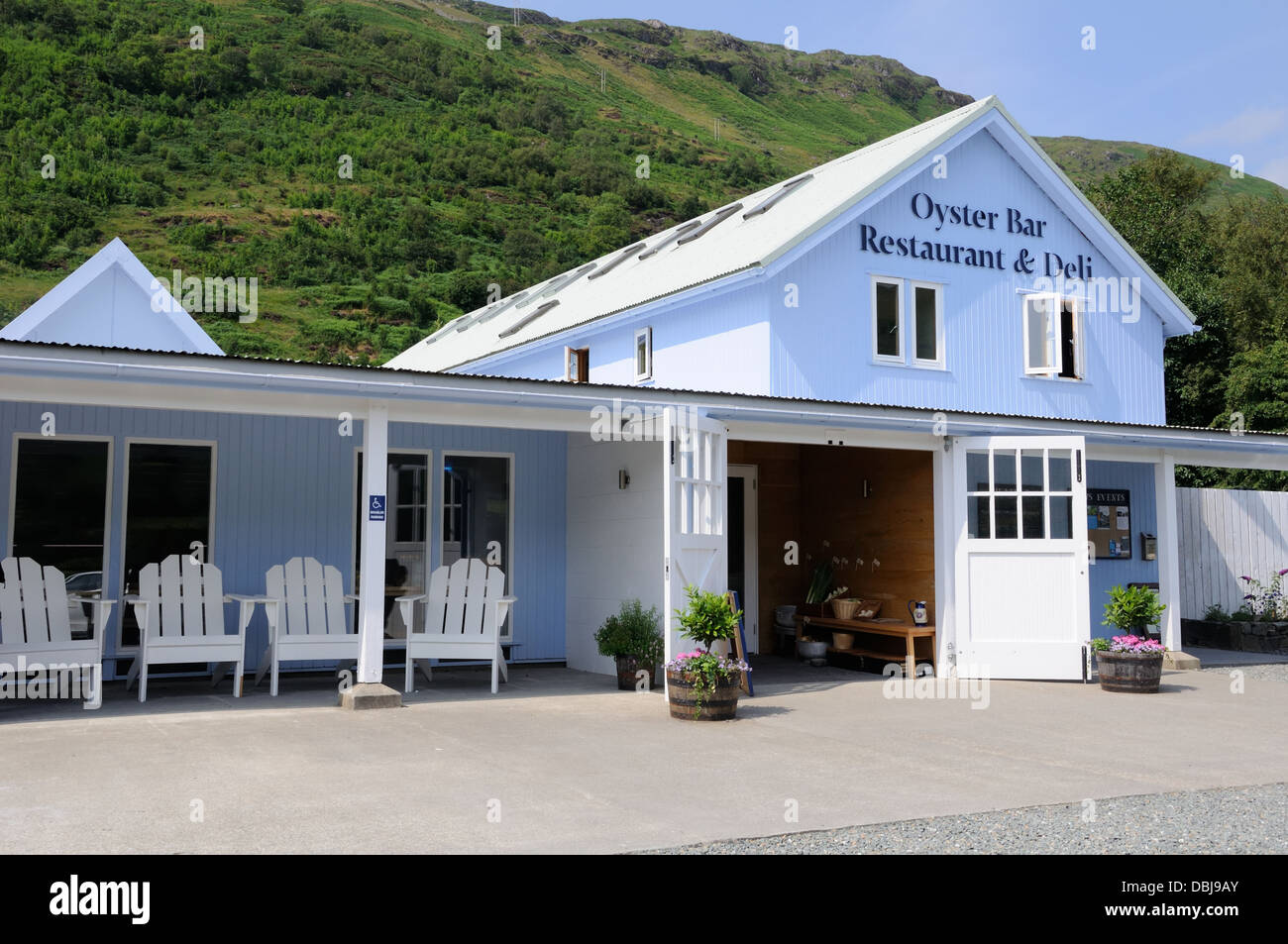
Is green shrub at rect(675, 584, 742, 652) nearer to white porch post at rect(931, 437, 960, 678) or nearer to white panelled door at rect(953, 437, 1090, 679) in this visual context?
white porch post at rect(931, 437, 960, 678)

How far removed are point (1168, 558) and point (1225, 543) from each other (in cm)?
389

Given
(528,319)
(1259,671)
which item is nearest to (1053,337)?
(1259,671)

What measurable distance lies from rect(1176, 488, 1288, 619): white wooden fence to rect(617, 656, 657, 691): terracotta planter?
840 centimetres

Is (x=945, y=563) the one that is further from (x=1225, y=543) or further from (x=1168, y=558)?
(x=1225, y=543)

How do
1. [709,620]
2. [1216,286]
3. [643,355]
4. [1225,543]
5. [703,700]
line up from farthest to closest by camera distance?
[1216,286], [643,355], [1225,543], [709,620], [703,700]

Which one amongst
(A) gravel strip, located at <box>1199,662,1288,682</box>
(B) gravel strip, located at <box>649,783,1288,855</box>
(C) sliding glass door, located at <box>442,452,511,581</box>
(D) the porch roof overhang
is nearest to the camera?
(B) gravel strip, located at <box>649,783,1288,855</box>

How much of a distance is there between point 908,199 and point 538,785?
1129 centimetres

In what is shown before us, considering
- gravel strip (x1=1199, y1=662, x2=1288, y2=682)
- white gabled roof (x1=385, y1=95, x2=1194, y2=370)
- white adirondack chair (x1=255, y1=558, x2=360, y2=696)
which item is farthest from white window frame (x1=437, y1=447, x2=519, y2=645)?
gravel strip (x1=1199, y1=662, x2=1288, y2=682)

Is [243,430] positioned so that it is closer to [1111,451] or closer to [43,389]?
[43,389]

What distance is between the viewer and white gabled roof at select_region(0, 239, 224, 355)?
15.7m

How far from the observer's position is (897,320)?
14852 mm

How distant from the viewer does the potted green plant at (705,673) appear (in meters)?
8.10

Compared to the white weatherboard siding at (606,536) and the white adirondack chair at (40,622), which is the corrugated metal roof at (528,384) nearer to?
the white weatherboard siding at (606,536)

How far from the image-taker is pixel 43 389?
7719mm
